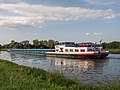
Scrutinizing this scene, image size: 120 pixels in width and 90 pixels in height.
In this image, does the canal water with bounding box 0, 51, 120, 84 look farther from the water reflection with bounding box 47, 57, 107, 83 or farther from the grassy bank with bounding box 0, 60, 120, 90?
the grassy bank with bounding box 0, 60, 120, 90

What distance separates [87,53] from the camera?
63.2 meters

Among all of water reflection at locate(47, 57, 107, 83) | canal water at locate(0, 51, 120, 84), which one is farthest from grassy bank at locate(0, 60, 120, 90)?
water reflection at locate(47, 57, 107, 83)

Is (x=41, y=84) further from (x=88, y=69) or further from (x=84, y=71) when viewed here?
(x=88, y=69)

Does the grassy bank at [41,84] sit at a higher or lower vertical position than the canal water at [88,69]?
higher

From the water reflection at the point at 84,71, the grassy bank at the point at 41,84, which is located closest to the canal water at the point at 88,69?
the water reflection at the point at 84,71

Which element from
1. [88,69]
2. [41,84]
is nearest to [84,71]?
[88,69]

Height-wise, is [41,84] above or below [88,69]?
above

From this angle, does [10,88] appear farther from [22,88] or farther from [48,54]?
[48,54]

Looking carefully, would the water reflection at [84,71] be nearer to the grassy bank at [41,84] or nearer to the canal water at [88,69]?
the canal water at [88,69]

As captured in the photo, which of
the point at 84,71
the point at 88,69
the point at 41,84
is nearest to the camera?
the point at 41,84

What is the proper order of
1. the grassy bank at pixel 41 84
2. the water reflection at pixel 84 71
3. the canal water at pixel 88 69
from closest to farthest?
the grassy bank at pixel 41 84 → the water reflection at pixel 84 71 → the canal water at pixel 88 69

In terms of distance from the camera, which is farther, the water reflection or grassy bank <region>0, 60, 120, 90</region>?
the water reflection

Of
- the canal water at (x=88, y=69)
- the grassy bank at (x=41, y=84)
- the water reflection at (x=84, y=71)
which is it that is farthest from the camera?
the canal water at (x=88, y=69)

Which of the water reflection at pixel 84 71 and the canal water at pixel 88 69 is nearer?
the water reflection at pixel 84 71
